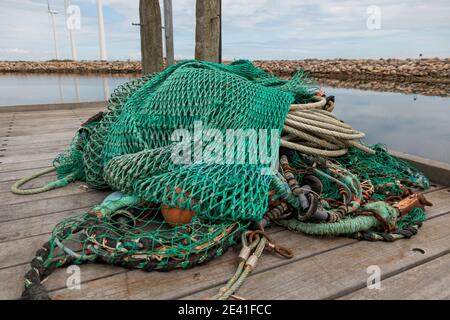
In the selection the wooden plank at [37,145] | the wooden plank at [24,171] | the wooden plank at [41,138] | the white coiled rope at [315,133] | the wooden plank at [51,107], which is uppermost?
the white coiled rope at [315,133]

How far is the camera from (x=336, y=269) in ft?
4.79

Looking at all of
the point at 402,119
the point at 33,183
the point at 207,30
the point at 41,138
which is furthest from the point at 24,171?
the point at 402,119

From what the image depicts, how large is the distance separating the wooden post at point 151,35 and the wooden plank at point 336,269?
407 centimetres

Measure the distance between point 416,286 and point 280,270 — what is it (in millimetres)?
513

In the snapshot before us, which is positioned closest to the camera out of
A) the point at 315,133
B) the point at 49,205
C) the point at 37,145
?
the point at 49,205

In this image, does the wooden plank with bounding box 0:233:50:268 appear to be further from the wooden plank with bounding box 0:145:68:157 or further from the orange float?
the wooden plank with bounding box 0:145:68:157

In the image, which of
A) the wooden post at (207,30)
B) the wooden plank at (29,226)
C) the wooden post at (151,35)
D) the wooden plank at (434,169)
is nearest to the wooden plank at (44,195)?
the wooden plank at (29,226)

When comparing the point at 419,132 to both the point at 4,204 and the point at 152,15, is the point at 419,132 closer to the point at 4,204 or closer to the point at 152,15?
the point at 152,15

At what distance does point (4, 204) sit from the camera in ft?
6.98

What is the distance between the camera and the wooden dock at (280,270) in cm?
132

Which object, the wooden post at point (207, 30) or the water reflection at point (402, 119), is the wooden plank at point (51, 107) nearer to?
the wooden post at point (207, 30)

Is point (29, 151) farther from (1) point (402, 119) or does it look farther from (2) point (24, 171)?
(1) point (402, 119)
